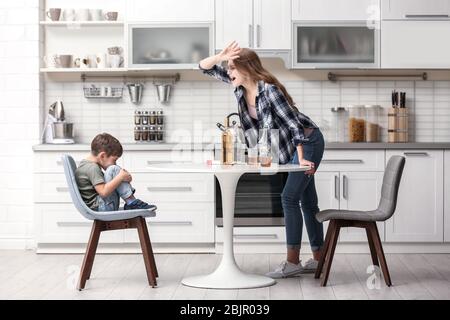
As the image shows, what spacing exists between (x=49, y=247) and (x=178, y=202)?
0.94 meters

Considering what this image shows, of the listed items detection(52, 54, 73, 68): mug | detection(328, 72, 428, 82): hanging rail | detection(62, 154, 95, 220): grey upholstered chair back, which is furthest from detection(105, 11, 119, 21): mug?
detection(62, 154, 95, 220): grey upholstered chair back

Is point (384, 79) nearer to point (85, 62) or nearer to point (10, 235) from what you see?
point (85, 62)

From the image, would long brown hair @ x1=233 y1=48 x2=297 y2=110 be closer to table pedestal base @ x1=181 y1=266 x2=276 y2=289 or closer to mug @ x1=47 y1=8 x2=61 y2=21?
table pedestal base @ x1=181 y1=266 x2=276 y2=289

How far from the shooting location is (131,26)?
578 cm

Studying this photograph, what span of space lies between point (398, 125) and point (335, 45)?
76 cm

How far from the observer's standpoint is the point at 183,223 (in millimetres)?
5609

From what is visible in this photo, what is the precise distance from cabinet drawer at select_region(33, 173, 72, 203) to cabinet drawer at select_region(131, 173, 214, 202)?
0.47 m

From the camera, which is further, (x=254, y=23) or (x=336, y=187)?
(x=254, y=23)

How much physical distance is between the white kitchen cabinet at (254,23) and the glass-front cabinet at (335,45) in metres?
0.10

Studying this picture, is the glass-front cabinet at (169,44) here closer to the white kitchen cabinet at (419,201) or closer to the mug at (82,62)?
the mug at (82,62)

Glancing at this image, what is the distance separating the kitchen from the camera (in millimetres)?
5574

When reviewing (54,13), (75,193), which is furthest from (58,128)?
(75,193)

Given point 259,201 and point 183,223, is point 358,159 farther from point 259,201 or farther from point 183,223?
point 183,223
